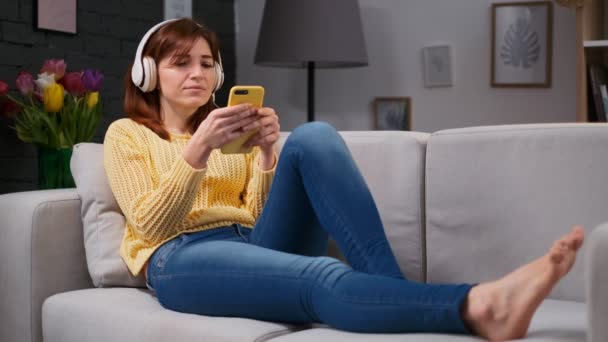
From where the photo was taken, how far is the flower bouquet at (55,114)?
2.51 meters

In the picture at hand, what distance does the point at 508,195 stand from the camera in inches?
70.9

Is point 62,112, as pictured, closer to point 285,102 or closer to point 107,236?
point 107,236

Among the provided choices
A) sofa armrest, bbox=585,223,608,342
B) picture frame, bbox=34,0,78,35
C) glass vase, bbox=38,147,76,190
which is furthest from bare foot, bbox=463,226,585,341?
picture frame, bbox=34,0,78,35

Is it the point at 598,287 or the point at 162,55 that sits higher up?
the point at 162,55

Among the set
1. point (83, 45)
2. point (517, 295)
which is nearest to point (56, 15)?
point (83, 45)

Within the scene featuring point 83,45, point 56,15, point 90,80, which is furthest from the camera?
point 83,45

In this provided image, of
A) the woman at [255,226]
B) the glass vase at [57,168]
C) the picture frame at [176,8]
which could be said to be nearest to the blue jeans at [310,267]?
the woman at [255,226]

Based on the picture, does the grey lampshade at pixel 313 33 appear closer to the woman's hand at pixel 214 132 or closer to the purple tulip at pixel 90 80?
the purple tulip at pixel 90 80

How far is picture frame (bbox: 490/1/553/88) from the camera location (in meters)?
3.21

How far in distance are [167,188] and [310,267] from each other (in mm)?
397

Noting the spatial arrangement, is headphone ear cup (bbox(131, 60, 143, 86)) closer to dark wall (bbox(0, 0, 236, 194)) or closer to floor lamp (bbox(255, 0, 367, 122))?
dark wall (bbox(0, 0, 236, 194))

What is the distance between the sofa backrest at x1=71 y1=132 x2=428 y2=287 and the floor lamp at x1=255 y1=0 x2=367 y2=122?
1.19 meters

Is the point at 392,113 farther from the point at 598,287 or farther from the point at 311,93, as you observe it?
the point at 598,287

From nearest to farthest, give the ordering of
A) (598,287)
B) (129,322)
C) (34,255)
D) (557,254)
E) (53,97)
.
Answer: (598,287)
(557,254)
(129,322)
(34,255)
(53,97)
